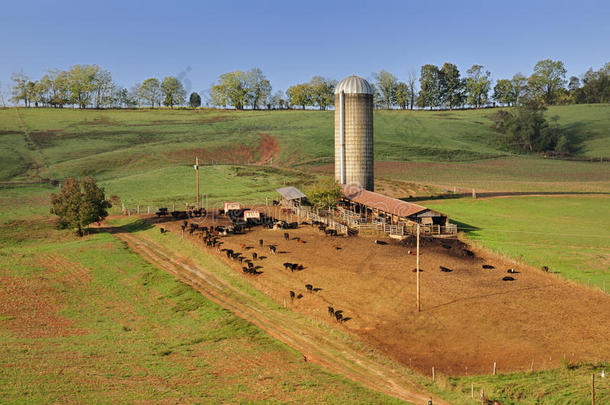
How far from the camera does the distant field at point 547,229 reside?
45.8 m

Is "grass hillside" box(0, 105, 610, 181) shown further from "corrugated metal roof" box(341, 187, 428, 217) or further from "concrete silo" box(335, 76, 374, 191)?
"corrugated metal roof" box(341, 187, 428, 217)

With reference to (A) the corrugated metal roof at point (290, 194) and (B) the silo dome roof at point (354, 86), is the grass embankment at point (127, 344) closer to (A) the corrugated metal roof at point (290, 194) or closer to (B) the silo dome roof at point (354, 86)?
(A) the corrugated metal roof at point (290, 194)

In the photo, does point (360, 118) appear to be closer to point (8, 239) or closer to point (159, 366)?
point (8, 239)

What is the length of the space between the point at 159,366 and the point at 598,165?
11197 cm

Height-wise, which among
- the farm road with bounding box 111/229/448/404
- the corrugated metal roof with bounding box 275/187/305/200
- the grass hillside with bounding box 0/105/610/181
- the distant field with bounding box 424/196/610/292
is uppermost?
the grass hillside with bounding box 0/105/610/181

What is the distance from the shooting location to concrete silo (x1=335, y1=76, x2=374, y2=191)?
2940 inches

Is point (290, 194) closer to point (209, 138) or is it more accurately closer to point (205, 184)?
point (205, 184)

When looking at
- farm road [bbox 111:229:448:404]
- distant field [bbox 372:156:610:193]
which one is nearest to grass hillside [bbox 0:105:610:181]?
distant field [bbox 372:156:610:193]

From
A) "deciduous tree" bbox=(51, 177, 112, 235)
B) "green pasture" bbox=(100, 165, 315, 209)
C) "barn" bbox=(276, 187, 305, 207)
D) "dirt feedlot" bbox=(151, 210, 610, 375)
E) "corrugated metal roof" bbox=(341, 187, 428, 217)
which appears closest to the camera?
"dirt feedlot" bbox=(151, 210, 610, 375)

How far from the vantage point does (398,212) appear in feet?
187

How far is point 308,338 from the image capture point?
105ft

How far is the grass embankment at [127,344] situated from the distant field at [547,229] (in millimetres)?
26284

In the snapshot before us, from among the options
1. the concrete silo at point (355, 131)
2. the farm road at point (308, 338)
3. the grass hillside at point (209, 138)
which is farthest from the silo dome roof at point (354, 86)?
the grass hillside at point (209, 138)

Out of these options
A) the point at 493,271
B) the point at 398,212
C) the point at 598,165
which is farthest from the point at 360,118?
the point at 598,165
